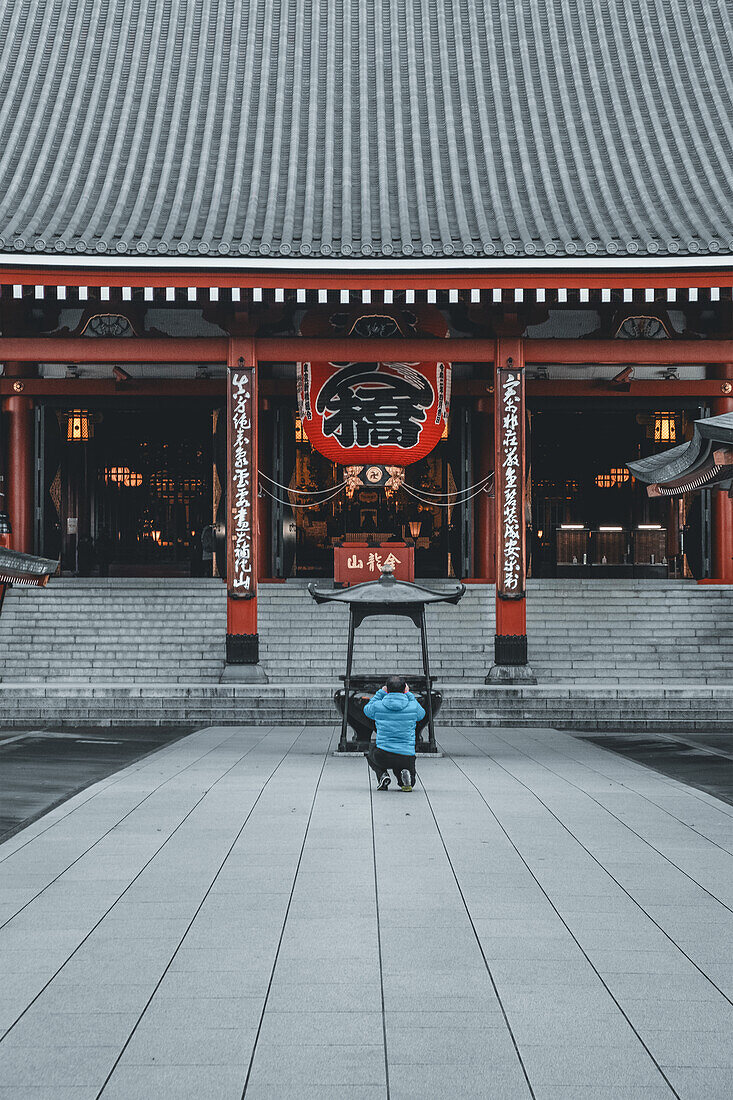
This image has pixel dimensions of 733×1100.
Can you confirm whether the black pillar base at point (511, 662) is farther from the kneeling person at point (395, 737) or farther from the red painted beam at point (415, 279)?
the kneeling person at point (395, 737)

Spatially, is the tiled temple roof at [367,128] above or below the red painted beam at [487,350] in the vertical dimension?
above

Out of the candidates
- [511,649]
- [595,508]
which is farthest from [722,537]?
[511,649]

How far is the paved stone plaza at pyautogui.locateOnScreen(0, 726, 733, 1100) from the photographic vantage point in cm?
407

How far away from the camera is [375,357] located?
59.0 ft

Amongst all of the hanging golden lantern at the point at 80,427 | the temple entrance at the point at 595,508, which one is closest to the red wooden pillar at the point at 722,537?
the temple entrance at the point at 595,508

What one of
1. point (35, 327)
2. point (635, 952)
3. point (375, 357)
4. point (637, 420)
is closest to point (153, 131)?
point (35, 327)

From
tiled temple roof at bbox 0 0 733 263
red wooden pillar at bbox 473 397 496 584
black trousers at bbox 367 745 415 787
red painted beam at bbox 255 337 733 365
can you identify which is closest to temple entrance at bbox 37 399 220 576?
red wooden pillar at bbox 473 397 496 584

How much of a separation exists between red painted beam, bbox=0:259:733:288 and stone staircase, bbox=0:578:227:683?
220 inches

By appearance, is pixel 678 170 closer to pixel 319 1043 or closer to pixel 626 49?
pixel 626 49

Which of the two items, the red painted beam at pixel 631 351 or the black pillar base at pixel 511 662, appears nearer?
the black pillar base at pixel 511 662

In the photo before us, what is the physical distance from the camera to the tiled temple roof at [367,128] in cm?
1695

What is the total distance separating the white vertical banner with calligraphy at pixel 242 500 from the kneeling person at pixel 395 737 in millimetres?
7384

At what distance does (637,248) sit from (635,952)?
12595mm

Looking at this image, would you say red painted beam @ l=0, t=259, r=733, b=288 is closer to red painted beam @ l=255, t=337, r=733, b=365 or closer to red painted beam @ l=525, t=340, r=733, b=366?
red painted beam @ l=255, t=337, r=733, b=365
